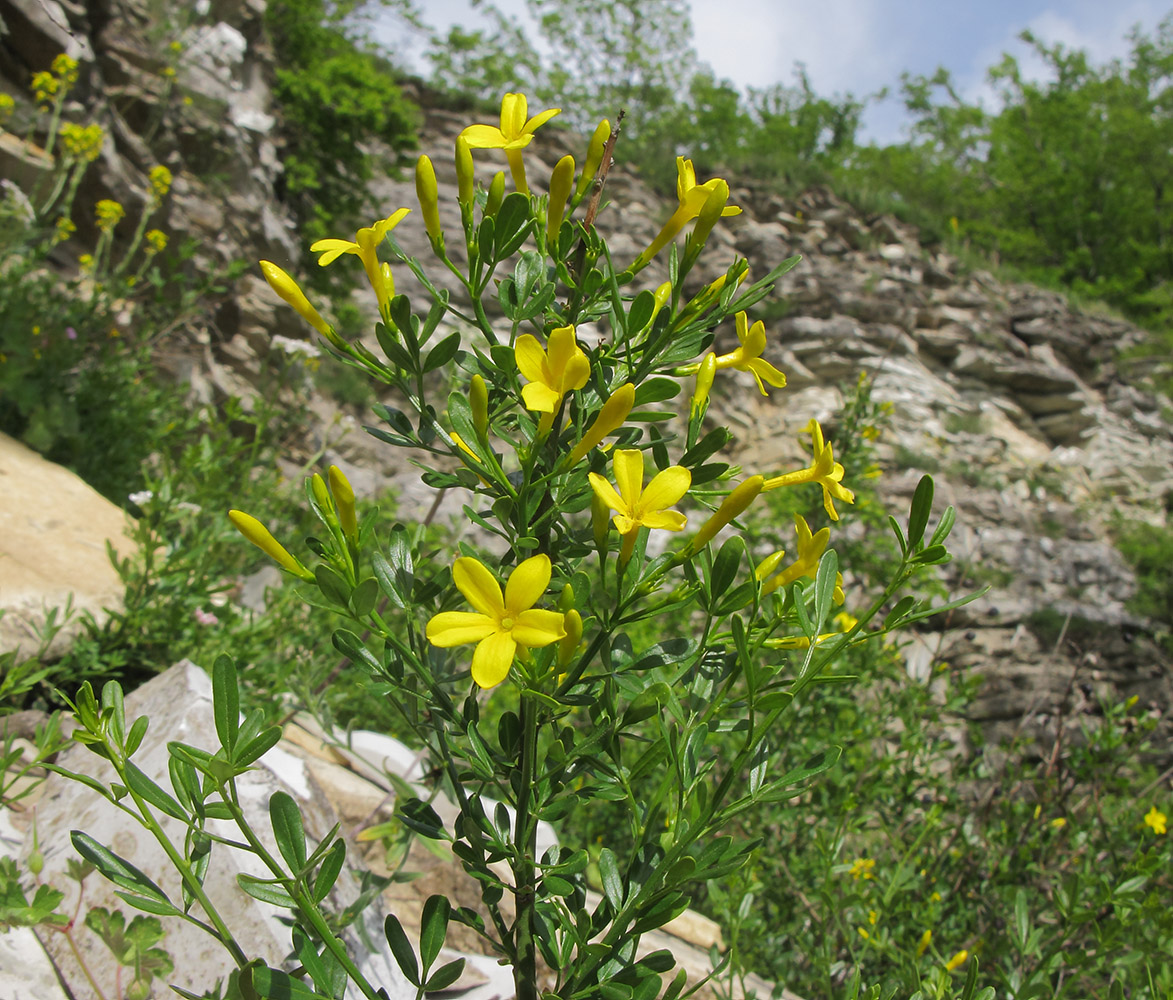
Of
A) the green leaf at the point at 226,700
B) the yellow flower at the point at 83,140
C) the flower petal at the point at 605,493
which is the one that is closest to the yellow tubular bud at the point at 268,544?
the green leaf at the point at 226,700

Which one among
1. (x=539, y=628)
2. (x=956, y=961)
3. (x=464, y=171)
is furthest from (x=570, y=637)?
(x=956, y=961)

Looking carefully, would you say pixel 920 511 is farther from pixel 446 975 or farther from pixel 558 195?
pixel 446 975

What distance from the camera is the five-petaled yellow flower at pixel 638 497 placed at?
0.67 m

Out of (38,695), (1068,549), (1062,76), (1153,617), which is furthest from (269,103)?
(1062,76)

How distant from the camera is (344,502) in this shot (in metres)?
0.75

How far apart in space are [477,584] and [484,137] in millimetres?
529

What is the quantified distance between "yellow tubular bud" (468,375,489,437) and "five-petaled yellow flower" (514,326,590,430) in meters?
0.05

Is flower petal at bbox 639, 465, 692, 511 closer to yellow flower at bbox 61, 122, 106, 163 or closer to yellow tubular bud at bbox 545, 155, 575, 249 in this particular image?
yellow tubular bud at bbox 545, 155, 575, 249

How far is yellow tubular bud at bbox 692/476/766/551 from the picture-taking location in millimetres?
728

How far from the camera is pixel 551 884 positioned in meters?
0.76

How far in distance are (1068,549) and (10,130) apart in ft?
47.5

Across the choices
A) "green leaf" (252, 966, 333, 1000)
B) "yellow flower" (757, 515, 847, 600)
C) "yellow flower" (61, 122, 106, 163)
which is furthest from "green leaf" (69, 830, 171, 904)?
"yellow flower" (61, 122, 106, 163)

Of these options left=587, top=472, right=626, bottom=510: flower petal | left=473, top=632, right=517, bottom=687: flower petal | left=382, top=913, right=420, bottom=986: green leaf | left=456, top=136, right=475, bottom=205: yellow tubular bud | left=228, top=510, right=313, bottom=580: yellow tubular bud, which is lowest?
left=382, top=913, right=420, bottom=986: green leaf

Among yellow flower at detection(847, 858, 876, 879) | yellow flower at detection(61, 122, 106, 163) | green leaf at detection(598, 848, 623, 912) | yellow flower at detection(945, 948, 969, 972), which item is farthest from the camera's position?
yellow flower at detection(61, 122, 106, 163)
